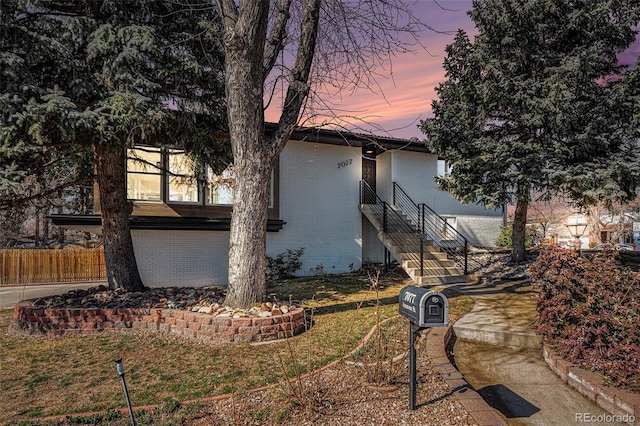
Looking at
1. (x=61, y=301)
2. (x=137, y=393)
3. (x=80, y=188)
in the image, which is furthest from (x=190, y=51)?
(x=80, y=188)

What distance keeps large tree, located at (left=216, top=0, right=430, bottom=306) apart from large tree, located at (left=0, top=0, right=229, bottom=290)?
4.39 feet

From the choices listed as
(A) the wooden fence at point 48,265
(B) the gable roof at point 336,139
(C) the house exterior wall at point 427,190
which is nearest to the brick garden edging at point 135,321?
(B) the gable roof at point 336,139

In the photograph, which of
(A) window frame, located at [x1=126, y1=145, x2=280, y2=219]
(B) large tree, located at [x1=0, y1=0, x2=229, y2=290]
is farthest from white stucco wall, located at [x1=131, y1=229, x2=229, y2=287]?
(B) large tree, located at [x1=0, y1=0, x2=229, y2=290]

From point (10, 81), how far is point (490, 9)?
11700 millimetres

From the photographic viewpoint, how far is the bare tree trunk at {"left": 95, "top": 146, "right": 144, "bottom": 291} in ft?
25.2

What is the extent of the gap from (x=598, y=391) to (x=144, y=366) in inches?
199

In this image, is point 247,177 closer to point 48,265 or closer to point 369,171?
point 369,171

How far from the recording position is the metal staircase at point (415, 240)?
10.0 meters

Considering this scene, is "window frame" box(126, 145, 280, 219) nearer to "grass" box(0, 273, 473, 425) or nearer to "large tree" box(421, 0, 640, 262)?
"grass" box(0, 273, 473, 425)

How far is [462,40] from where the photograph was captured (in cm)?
1129

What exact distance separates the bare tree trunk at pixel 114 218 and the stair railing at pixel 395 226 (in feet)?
23.4

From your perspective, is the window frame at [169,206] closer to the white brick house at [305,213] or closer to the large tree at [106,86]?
the white brick house at [305,213]

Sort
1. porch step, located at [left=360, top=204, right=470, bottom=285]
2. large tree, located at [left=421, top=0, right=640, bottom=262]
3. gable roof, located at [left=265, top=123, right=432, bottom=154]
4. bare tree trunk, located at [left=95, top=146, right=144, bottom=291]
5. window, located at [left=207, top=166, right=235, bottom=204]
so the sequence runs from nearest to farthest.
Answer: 1. bare tree trunk, located at [left=95, top=146, right=144, bottom=291]
2. large tree, located at [left=421, top=0, right=640, bottom=262]
3. porch step, located at [left=360, top=204, right=470, bottom=285]
4. window, located at [left=207, top=166, right=235, bottom=204]
5. gable roof, located at [left=265, top=123, right=432, bottom=154]

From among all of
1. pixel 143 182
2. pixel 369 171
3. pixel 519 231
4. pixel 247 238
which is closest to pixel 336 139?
pixel 369 171
